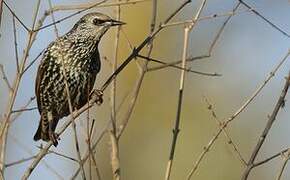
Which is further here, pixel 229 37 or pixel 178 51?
pixel 229 37

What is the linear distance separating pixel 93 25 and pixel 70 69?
0.36 m

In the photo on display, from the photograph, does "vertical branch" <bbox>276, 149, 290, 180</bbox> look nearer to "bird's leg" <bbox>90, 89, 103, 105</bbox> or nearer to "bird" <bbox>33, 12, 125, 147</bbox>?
"bird's leg" <bbox>90, 89, 103, 105</bbox>

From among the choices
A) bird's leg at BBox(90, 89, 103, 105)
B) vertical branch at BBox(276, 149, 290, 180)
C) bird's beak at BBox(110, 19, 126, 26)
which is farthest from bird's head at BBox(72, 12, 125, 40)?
vertical branch at BBox(276, 149, 290, 180)

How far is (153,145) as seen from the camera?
15.5 metres

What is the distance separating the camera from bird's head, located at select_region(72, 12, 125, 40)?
587 cm

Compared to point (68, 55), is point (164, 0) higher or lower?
higher

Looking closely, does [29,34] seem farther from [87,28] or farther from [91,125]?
[87,28]

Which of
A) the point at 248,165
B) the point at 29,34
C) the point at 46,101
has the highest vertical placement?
the point at 46,101

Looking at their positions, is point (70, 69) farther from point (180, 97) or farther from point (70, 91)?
point (180, 97)

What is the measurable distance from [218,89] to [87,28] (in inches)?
363

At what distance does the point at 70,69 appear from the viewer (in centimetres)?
584

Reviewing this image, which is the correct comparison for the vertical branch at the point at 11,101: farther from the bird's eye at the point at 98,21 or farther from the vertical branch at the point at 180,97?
the bird's eye at the point at 98,21

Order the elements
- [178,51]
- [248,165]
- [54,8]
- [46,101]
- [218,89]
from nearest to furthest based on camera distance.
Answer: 1. [248,165]
2. [54,8]
3. [46,101]
4. [178,51]
5. [218,89]

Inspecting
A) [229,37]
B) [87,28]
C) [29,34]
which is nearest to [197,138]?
[229,37]
